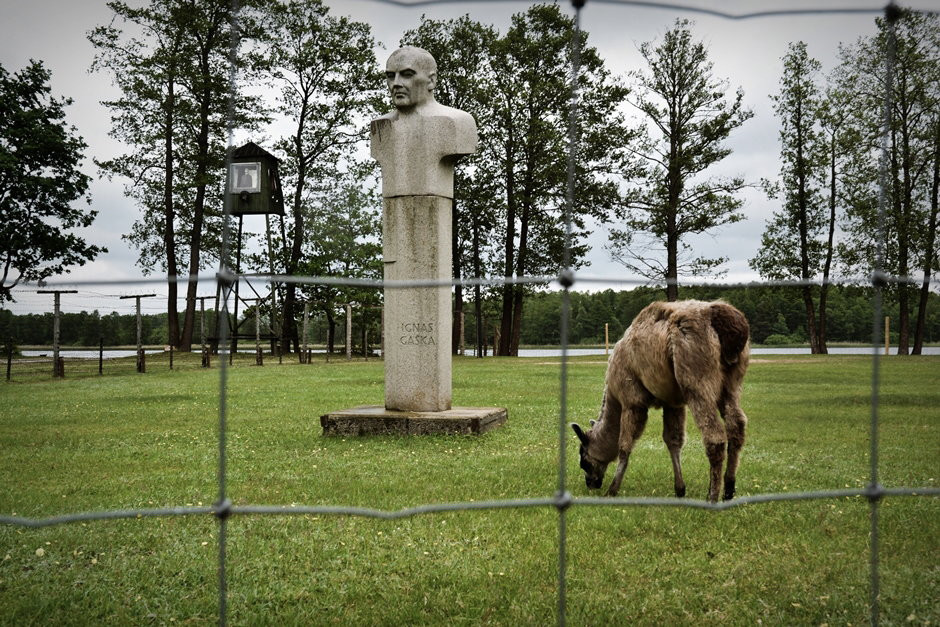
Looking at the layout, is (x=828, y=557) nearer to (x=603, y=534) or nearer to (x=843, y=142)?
(x=603, y=534)

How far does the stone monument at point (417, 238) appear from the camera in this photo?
7.38 m

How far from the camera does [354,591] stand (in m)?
3.04

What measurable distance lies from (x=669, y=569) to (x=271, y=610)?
5.45 ft

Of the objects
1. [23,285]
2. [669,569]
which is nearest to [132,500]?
[23,285]

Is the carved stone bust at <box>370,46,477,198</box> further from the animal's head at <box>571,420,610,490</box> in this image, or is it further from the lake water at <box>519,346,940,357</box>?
the lake water at <box>519,346,940,357</box>

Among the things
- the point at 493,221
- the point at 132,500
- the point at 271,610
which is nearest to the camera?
the point at 271,610

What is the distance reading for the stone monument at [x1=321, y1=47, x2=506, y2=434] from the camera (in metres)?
7.38

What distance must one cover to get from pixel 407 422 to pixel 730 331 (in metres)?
3.87

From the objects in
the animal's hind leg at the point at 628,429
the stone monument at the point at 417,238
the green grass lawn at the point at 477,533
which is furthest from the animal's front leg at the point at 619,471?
the stone monument at the point at 417,238

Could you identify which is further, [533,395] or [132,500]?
[533,395]

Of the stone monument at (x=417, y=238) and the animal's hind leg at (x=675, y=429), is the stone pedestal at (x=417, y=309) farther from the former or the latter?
the animal's hind leg at (x=675, y=429)

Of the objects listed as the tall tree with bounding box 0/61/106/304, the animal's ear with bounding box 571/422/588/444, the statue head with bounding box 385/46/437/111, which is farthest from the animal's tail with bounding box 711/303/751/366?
the statue head with bounding box 385/46/437/111

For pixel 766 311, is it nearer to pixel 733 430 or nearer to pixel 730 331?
pixel 730 331

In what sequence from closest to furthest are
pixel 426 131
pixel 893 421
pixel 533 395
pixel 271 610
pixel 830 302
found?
1. pixel 271 610
2. pixel 830 302
3. pixel 893 421
4. pixel 426 131
5. pixel 533 395
